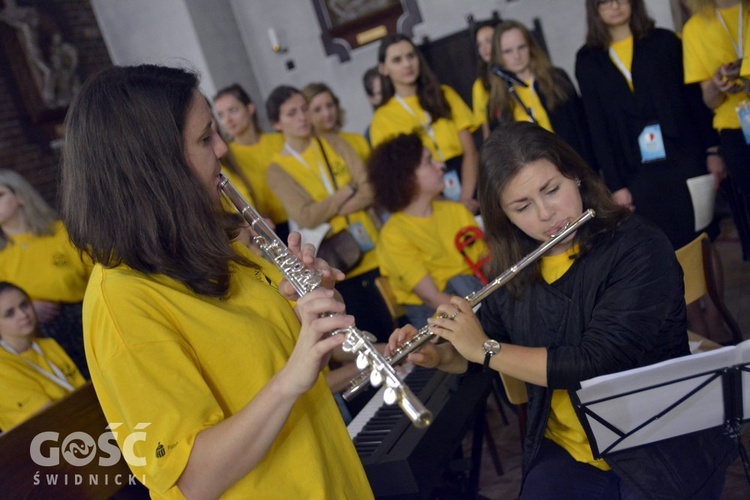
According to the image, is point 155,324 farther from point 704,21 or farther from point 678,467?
point 704,21

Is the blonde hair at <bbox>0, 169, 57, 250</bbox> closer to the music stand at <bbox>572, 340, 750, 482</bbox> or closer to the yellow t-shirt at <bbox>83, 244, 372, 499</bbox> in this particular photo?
the yellow t-shirt at <bbox>83, 244, 372, 499</bbox>

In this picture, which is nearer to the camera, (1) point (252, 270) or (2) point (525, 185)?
(1) point (252, 270)

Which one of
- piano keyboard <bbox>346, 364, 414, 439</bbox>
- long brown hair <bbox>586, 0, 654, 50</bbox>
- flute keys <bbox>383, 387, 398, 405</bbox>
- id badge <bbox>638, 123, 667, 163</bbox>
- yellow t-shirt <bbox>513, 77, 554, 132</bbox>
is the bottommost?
piano keyboard <bbox>346, 364, 414, 439</bbox>

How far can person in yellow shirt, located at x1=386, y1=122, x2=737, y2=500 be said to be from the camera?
1690mm

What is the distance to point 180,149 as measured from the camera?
4.13 feet

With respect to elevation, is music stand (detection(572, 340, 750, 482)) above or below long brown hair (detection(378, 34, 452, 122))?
below

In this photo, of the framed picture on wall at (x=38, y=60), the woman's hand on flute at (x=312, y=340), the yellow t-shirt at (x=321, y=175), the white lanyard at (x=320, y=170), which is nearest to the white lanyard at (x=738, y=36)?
the yellow t-shirt at (x=321, y=175)

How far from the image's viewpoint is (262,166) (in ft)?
13.6

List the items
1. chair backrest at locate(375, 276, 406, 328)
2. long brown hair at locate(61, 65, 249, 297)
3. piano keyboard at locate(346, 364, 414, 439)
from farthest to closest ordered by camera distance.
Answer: chair backrest at locate(375, 276, 406, 328), piano keyboard at locate(346, 364, 414, 439), long brown hair at locate(61, 65, 249, 297)

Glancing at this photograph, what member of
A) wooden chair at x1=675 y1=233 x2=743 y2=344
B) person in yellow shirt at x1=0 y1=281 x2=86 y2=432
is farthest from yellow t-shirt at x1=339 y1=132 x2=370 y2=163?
wooden chair at x1=675 y1=233 x2=743 y2=344

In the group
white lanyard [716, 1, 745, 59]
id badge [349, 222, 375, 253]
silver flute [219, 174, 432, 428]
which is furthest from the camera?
id badge [349, 222, 375, 253]

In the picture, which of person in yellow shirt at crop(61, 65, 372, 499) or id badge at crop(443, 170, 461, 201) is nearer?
person in yellow shirt at crop(61, 65, 372, 499)

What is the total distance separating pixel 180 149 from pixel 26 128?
5.09 metres

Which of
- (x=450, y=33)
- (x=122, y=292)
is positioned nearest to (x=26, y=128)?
(x=450, y=33)
